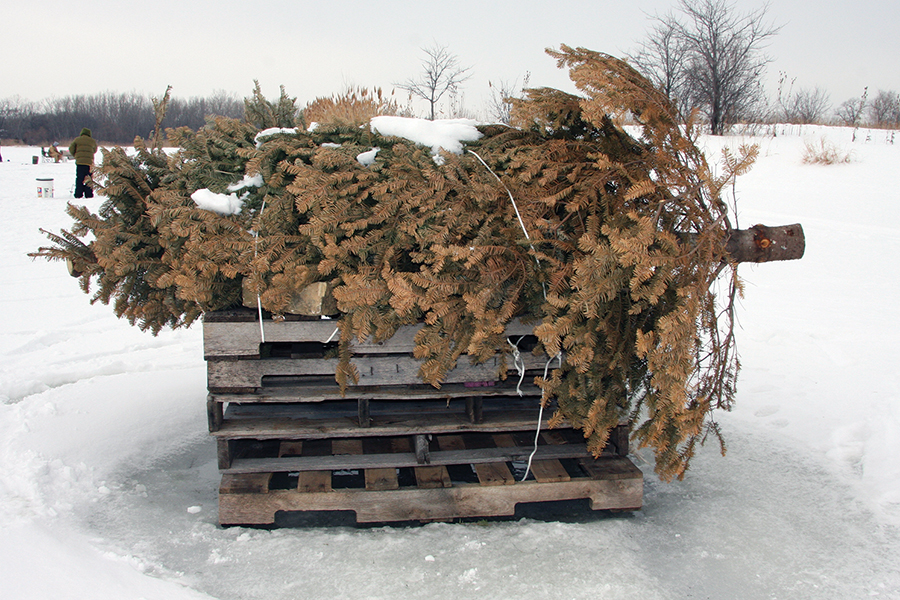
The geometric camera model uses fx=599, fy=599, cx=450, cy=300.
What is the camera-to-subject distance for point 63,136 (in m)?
52.8

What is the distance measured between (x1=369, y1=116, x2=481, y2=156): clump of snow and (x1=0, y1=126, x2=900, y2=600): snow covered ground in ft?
6.71

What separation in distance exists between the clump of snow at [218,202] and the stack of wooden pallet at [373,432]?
20.8 inches

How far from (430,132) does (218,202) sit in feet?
3.97

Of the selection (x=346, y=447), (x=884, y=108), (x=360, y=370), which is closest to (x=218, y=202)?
(x=360, y=370)

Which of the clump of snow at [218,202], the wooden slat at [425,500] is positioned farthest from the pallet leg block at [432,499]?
the clump of snow at [218,202]

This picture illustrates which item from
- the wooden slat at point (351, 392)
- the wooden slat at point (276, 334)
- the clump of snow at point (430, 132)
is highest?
the clump of snow at point (430, 132)

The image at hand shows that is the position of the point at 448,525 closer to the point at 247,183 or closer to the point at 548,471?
the point at 548,471

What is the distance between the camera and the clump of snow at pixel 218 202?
3.07 metres

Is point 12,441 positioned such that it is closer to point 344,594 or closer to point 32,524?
point 32,524

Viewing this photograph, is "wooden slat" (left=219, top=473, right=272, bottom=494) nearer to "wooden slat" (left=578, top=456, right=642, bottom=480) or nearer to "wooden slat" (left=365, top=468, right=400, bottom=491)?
"wooden slat" (left=365, top=468, right=400, bottom=491)

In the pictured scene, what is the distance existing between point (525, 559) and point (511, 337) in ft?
3.58

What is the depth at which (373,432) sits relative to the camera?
10.3 feet

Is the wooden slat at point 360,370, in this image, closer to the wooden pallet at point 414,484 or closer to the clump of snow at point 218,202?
the wooden pallet at point 414,484

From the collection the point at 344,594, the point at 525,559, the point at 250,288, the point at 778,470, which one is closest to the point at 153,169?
the point at 250,288
